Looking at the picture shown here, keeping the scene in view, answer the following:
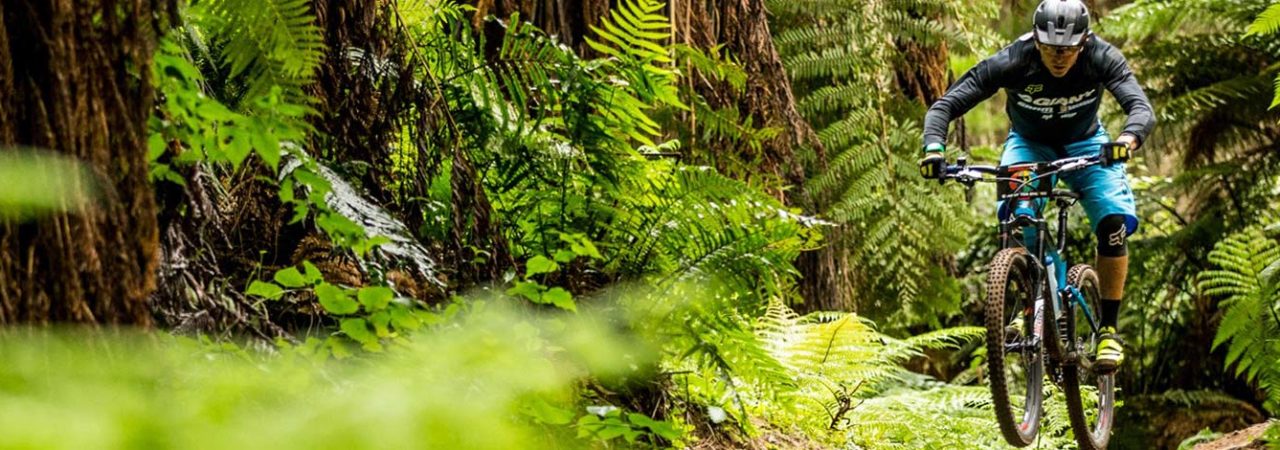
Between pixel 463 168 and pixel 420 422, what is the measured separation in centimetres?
234

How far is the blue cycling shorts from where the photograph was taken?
5.73m

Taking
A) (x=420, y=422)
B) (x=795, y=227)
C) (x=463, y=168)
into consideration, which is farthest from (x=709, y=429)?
(x=420, y=422)

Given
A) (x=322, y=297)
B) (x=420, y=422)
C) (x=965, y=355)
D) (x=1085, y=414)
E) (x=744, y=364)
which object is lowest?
(x=965, y=355)

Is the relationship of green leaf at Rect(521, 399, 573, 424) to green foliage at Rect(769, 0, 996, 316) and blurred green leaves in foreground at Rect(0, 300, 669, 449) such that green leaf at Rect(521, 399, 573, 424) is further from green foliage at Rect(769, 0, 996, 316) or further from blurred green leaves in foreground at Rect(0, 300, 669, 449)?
→ green foliage at Rect(769, 0, 996, 316)

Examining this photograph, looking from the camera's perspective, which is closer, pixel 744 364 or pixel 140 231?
pixel 140 231

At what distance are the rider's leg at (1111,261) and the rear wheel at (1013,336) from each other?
48 cm

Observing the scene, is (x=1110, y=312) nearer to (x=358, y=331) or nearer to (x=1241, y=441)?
(x=1241, y=441)

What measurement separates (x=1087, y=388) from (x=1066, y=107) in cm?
135

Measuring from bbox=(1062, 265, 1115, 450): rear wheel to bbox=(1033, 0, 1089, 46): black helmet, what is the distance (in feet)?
3.87

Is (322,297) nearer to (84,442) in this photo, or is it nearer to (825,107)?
(84,442)

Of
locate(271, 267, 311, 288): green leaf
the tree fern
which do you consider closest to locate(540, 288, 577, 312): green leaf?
locate(271, 267, 311, 288): green leaf

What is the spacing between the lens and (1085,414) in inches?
244

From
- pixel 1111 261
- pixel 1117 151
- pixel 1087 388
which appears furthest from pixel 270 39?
pixel 1087 388

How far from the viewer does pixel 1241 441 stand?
6.54 meters
